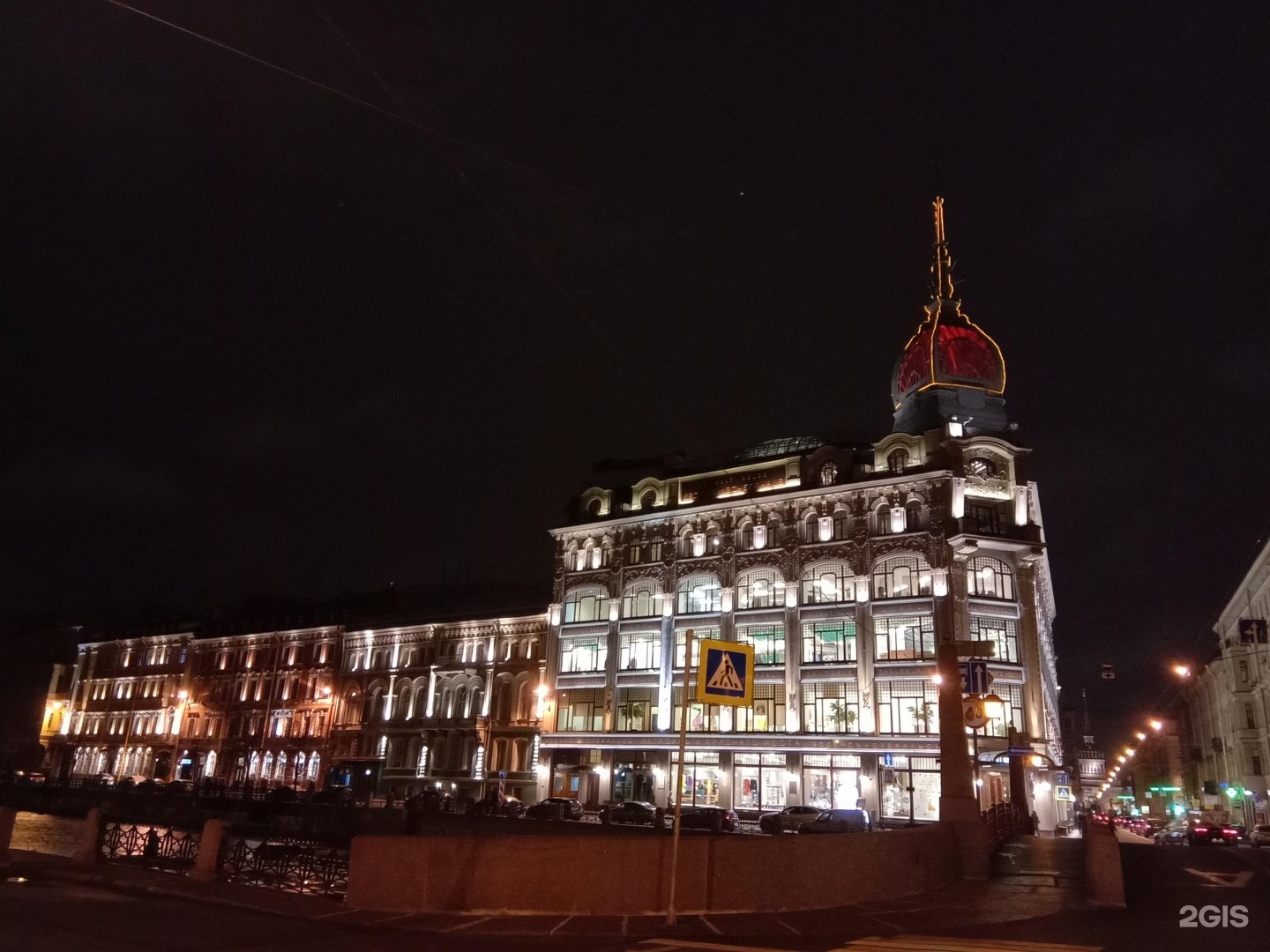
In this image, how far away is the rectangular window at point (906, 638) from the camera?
164 feet

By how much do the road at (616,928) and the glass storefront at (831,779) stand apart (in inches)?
1334

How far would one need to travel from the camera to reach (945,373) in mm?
59344

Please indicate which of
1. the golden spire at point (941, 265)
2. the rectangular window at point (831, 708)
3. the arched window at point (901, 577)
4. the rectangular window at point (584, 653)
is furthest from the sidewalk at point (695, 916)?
the golden spire at point (941, 265)

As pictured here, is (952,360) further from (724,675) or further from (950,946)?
(950,946)

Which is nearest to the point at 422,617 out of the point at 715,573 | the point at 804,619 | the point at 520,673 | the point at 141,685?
the point at 520,673

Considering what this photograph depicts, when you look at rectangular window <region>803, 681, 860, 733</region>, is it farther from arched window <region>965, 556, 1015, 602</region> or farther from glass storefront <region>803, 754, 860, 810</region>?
arched window <region>965, 556, 1015, 602</region>

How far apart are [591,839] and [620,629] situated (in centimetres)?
4639

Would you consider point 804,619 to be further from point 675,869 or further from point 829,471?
point 675,869

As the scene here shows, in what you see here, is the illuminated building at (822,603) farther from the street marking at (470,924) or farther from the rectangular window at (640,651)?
the street marking at (470,924)

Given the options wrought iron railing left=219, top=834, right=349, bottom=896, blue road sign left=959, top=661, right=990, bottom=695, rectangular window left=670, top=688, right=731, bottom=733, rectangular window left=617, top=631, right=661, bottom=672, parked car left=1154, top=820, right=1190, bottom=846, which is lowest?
wrought iron railing left=219, top=834, right=349, bottom=896

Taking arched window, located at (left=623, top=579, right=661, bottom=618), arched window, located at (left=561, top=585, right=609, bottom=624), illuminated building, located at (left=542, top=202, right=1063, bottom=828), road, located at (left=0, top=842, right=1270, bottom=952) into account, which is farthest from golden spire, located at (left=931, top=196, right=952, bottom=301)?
road, located at (left=0, top=842, right=1270, bottom=952)

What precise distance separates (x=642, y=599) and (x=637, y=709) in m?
7.22

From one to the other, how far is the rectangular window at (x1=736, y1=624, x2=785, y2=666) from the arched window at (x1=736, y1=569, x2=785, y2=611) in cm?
131

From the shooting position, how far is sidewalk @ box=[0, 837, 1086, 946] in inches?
506
